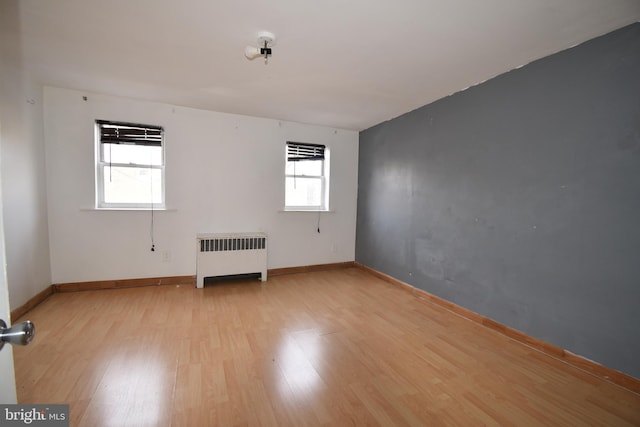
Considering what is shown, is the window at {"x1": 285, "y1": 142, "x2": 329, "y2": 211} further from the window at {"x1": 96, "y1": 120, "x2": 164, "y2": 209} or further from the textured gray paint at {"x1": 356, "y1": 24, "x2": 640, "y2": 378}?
the window at {"x1": 96, "y1": 120, "x2": 164, "y2": 209}

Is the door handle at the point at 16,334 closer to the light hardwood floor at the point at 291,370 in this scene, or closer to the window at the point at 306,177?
the light hardwood floor at the point at 291,370

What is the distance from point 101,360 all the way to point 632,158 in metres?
3.86

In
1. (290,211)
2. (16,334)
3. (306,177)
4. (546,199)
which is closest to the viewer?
(16,334)

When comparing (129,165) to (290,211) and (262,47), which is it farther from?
(262,47)

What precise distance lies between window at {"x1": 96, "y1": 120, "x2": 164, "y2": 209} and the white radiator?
813 millimetres

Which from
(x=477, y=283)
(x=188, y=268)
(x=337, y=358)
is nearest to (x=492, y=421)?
(x=337, y=358)

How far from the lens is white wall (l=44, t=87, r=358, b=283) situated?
3.10 meters

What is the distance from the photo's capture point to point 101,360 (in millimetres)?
1919

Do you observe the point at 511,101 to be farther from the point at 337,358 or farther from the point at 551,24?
the point at 337,358

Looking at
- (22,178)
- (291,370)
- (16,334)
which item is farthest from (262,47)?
(22,178)

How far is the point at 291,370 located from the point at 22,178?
10.3 ft

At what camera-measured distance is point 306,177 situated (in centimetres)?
433

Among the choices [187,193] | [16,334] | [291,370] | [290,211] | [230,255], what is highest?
[187,193]

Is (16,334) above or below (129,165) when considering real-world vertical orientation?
below
